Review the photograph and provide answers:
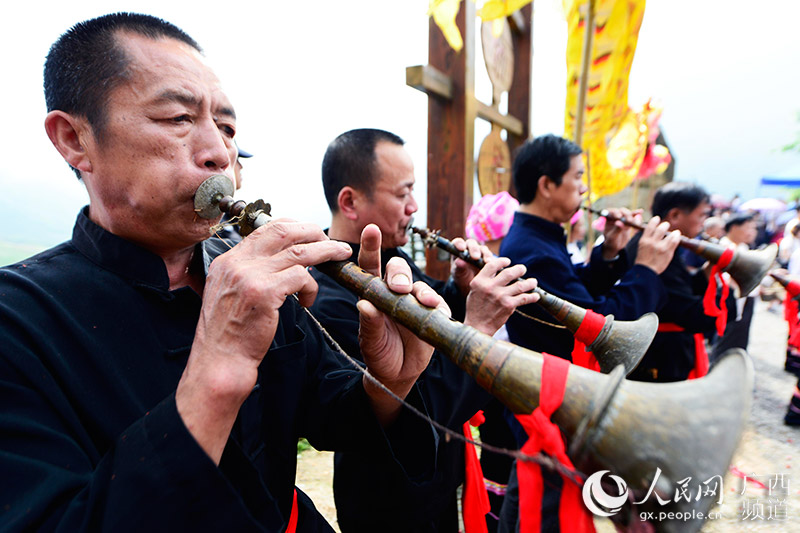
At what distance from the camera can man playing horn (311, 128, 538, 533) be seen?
194cm

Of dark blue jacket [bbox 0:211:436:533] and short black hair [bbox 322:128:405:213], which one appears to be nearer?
dark blue jacket [bbox 0:211:436:533]

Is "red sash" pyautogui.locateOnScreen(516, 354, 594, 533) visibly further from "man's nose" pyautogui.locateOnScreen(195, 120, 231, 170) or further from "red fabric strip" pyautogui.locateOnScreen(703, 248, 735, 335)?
"red fabric strip" pyautogui.locateOnScreen(703, 248, 735, 335)

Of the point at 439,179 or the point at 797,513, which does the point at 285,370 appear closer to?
the point at 439,179

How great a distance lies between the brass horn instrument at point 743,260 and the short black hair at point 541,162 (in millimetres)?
880

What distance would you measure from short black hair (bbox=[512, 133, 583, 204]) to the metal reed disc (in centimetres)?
244

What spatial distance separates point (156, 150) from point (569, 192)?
2707mm

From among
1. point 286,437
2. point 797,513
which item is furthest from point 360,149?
point 797,513

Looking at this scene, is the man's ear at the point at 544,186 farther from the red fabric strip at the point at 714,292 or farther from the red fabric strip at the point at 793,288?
the red fabric strip at the point at 793,288

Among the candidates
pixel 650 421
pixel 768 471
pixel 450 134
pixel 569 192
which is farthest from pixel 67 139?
pixel 768 471

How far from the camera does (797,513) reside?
152 inches

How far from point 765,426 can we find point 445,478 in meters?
5.91

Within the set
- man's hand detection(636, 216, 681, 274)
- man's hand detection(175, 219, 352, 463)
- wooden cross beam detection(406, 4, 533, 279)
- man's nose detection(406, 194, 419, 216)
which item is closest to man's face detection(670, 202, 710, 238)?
man's hand detection(636, 216, 681, 274)

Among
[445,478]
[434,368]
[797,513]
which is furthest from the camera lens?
A: [797,513]

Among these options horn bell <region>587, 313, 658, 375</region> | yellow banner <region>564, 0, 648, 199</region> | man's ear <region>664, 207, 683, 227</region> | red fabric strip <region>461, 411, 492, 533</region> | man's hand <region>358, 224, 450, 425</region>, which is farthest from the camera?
yellow banner <region>564, 0, 648, 199</region>
